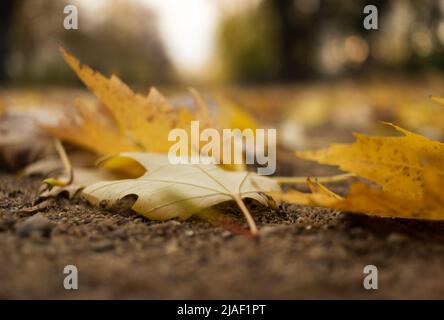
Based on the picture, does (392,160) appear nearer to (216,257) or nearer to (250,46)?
(216,257)

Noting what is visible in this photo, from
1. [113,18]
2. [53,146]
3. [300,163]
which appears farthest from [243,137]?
[113,18]

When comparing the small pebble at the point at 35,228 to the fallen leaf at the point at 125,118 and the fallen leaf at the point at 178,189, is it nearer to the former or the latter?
the fallen leaf at the point at 178,189

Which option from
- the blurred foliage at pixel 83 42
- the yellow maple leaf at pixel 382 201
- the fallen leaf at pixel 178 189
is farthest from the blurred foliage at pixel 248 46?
the yellow maple leaf at pixel 382 201

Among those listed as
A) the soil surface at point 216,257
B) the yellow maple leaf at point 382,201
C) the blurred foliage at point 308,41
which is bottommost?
the soil surface at point 216,257

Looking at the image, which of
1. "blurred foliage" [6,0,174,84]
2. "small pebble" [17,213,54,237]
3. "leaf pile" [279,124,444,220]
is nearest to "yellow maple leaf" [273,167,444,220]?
"leaf pile" [279,124,444,220]

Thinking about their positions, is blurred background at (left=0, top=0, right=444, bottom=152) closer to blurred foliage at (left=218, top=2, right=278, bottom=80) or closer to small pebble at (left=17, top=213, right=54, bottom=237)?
blurred foliage at (left=218, top=2, right=278, bottom=80)

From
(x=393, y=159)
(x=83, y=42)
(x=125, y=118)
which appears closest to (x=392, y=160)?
(x=393, y=159)
